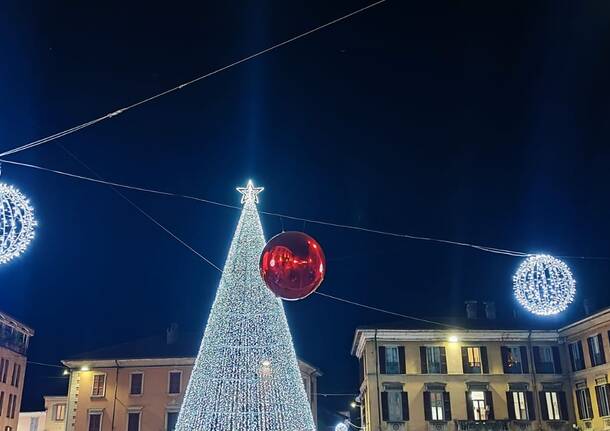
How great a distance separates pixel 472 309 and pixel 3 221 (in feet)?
112

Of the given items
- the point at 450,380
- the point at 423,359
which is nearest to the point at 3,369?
the point at 423,359

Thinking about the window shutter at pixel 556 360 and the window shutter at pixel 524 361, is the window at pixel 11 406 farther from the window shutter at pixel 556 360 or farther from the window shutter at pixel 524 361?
the window shutter at pixel 556 360

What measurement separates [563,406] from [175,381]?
23.2 metres

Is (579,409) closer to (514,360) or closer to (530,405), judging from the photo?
(530,405)

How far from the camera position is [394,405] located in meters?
34.6

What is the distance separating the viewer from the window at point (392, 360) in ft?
117

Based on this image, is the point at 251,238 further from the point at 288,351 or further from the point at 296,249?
the point at 296,249

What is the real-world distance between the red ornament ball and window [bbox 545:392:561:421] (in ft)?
104

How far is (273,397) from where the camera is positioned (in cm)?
1742

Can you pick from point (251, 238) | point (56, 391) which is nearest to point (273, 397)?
point (251, 238)

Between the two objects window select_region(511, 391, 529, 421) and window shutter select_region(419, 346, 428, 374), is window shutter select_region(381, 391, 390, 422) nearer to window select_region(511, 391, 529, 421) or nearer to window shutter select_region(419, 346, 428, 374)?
window shutter select_region(419, 346, 428, 374)

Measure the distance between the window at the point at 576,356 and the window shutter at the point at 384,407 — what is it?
10.9 meters

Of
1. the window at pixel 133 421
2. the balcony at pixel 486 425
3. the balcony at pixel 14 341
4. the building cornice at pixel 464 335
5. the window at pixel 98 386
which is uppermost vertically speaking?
the balcony at pixel 14 341

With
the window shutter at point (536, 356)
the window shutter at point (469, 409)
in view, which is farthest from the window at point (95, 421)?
the window shutter at point (536, 356)
